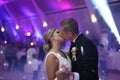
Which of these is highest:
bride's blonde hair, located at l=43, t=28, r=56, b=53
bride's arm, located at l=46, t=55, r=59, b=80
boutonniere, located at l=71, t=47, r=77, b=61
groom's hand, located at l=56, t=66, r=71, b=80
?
bride's blonde hair, located at l=43, t=28, r=56, b=53

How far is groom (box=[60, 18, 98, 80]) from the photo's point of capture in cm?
301

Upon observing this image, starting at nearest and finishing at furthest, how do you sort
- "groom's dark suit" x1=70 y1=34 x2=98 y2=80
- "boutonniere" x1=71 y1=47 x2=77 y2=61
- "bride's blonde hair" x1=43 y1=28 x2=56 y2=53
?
"groom's dark suit" x1=70 y1=34 x2=98 y2=80, "boutonniere" x1=71 y1=47 x2=77 y2=61, "bride's blonde hair" x1=43 y1=28 x2=56 y2=53

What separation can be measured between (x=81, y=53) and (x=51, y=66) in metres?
0.36

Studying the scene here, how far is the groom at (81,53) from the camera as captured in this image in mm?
3006

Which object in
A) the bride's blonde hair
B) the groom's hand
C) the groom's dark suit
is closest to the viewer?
the groom's hand

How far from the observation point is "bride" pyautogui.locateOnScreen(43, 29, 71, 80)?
3.07 m

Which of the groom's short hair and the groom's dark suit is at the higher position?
the groom's short hair

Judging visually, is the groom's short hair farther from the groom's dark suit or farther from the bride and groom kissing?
the groom's dark suit

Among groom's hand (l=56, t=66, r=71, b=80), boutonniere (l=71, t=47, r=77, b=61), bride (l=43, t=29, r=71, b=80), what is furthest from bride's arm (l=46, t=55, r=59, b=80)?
groom's hand (l=56, t=66, r=71, b=80)

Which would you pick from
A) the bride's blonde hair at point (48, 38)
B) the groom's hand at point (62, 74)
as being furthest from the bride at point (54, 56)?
the groom's hand at point (62, 74)

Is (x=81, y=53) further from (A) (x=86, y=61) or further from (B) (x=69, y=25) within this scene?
(B) (x=69, y=25)

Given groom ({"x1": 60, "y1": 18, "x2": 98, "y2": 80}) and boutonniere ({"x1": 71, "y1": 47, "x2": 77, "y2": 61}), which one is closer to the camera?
groom ({"x1": 60, "y1": 18, "x2": 98, "y2": 80})

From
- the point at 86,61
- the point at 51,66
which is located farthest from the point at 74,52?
the point at 51,66

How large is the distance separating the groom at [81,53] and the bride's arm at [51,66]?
0.20 metres
